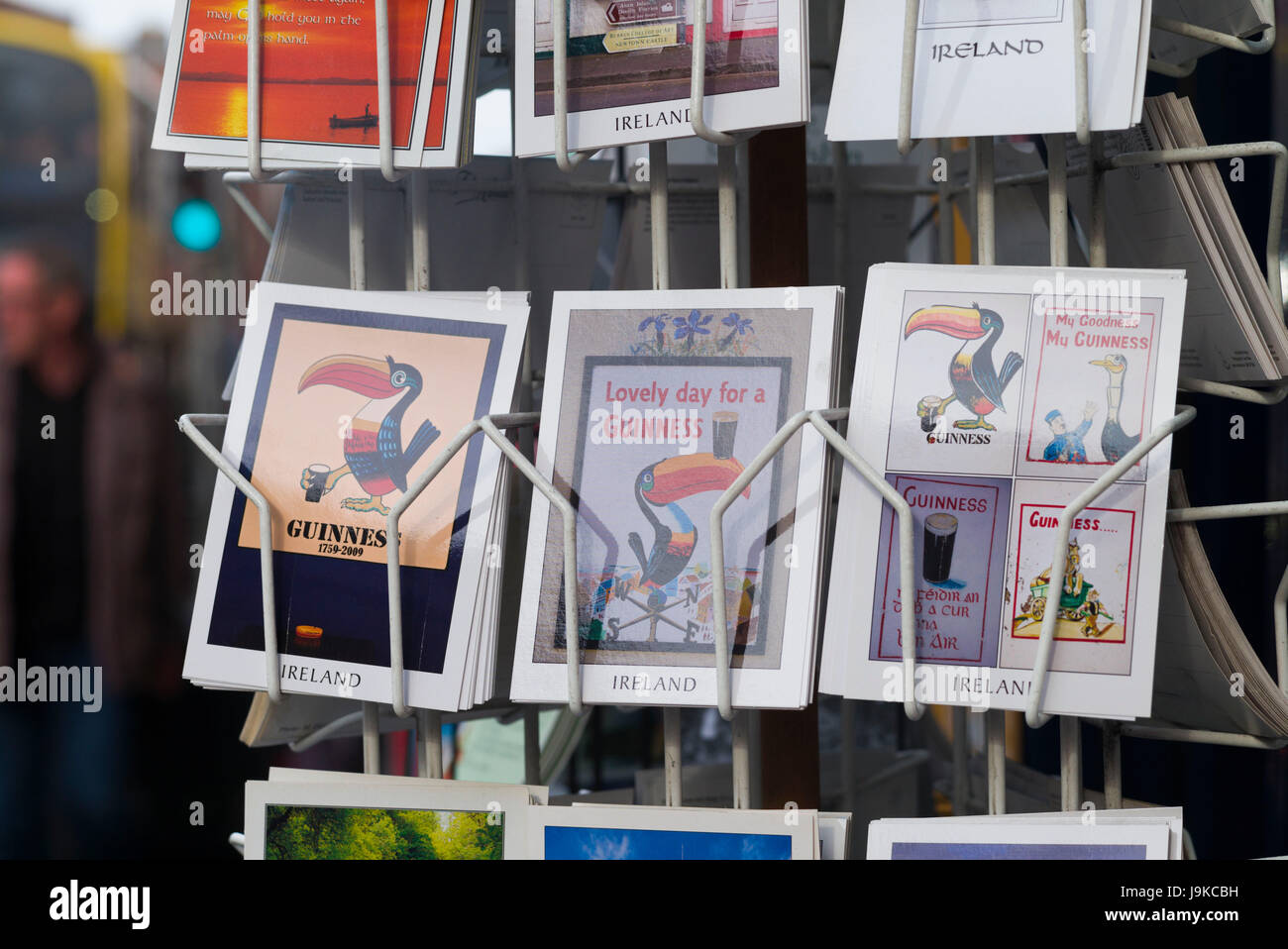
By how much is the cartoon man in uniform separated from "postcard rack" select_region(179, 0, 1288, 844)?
2 cm

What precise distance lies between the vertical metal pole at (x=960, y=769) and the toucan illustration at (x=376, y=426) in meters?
0.52

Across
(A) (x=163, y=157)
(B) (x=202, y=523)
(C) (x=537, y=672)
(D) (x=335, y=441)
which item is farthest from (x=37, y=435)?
(C) (x=537, y=672)

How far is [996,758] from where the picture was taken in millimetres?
692

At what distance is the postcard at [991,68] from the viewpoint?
613mm

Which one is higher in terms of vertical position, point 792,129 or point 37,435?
point 792,129

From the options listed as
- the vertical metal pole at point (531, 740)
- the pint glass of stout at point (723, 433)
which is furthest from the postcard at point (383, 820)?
the pint glass of stout at point (723, 433)

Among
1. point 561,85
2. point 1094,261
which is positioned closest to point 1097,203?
point 1094,261

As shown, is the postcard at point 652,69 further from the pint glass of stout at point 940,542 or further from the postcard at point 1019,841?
the postcard at point 1019,841

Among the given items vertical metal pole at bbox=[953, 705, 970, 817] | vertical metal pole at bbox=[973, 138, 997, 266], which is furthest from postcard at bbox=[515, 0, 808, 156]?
vertical metal pole at bbox=[953, 705, 970, 817]

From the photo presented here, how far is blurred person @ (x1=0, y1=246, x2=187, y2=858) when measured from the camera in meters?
1.34

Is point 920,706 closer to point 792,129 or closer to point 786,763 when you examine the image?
point 786,763

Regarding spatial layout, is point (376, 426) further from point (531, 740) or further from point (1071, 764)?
point (1071, 764)
